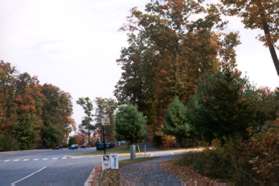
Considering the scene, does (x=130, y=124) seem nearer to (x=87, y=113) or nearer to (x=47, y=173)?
(x=47, y=173)

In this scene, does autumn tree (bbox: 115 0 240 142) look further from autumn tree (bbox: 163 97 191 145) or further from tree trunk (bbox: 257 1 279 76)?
tree trunk (bbox: 257 1 279 76)

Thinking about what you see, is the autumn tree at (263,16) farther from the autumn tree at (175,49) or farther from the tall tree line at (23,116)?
the tall tree line at (23,116)

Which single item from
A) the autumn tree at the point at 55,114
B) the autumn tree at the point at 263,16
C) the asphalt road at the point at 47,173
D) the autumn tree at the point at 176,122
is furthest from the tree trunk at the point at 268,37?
the autumn tree at the point at 55,114

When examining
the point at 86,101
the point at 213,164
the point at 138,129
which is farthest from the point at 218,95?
the point at 86,101

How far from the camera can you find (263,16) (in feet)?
99.8

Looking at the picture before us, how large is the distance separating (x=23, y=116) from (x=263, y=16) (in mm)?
82596

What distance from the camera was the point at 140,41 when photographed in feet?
232

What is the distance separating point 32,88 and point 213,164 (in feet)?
308

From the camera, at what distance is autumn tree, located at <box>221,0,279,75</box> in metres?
30.3

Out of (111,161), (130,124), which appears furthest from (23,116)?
(111,161)

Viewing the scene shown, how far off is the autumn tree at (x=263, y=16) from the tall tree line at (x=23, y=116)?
72.8 meters

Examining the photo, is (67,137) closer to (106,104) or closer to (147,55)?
(106,104)

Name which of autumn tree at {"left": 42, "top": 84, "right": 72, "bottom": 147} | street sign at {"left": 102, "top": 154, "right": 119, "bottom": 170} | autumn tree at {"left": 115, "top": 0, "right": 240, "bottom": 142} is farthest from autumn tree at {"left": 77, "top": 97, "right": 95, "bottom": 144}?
street sign at {"left": 102, "top": 154, "right": 119, "bottom": 170}

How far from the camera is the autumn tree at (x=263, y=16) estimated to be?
99.5ft
